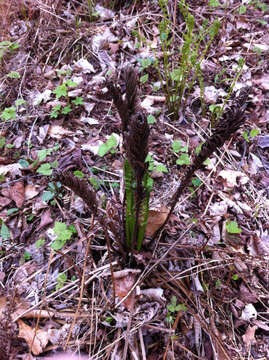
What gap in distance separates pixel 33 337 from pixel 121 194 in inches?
37.1

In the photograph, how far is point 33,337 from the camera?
4.69 ft

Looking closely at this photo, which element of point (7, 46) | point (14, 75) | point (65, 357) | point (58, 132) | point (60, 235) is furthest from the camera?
point (7, 46)

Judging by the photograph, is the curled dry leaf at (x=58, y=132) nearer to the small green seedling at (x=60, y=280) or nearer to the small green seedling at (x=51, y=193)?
the small green seedling at (x=51, y=193)

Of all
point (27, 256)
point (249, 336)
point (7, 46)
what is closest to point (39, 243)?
point (27, 256)

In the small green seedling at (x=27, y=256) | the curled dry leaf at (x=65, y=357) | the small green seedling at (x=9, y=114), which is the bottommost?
the curled dry leaf at (x=65, y=357)

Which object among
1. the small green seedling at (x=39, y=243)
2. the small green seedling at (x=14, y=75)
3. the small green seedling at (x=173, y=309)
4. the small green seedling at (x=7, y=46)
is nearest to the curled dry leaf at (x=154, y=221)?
the small green seedling at (x=173, y=309)

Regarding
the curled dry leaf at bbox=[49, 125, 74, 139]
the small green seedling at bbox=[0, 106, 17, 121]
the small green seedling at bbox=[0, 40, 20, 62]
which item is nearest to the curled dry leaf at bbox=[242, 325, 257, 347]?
the curled dry leaf at bbox=[49, 125, 74, 139]

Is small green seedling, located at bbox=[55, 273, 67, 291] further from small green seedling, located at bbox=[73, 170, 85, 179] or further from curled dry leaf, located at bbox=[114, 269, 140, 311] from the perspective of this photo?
small green seedling, located at bbox=[73, 170, 85, 179]

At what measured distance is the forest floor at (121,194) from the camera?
147 centimetres

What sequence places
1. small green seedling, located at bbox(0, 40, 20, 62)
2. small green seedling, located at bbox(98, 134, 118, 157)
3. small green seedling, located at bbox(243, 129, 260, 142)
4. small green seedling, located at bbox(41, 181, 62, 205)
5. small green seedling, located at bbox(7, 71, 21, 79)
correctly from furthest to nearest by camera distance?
small green seedling, located at bbox(0, 40, 20, 62), small green seedling, located at bbox(7, 71, 21, 79), small green seedling, located at bbox(243, 129, 260, 142), small green seedling, located at bbox(98, 134, 118, 157), small green seedling, located at bbox(41, 181, 62, 205)

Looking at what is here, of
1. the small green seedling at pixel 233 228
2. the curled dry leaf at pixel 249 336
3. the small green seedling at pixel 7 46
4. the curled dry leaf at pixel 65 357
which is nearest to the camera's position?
the curled dry leaf at pixel 65 357

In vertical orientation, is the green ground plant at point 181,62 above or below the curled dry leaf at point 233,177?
above

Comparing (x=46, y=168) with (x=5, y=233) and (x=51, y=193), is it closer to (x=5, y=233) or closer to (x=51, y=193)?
(x=51, y=193)

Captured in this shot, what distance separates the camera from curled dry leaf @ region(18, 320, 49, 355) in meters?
1.43
